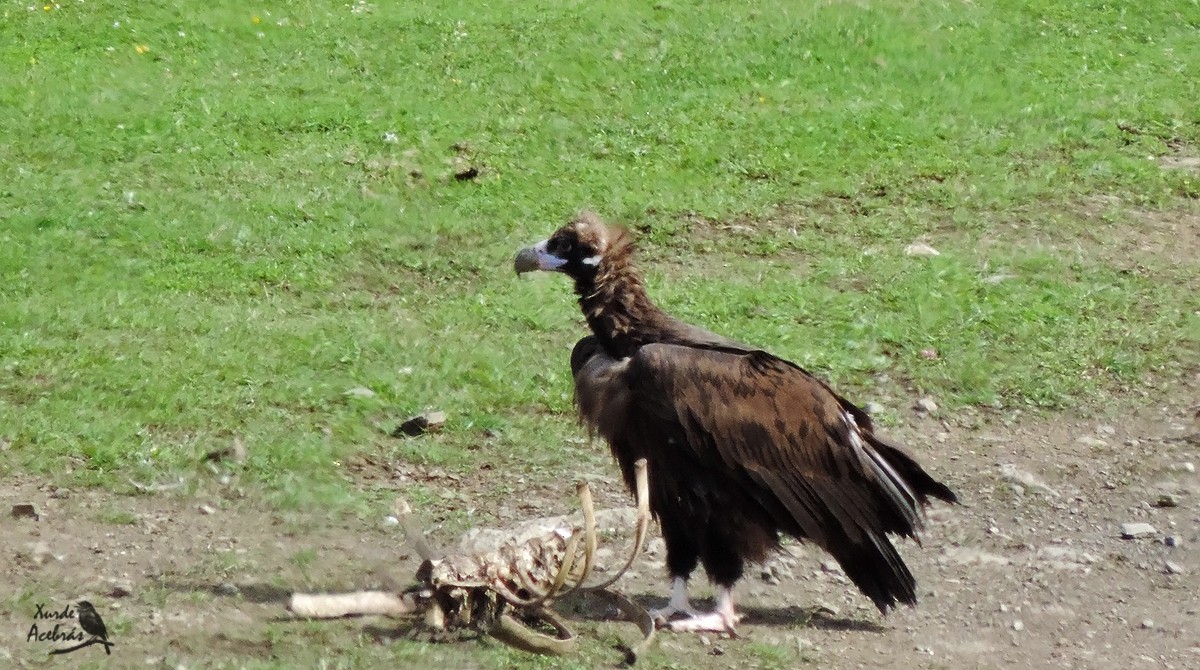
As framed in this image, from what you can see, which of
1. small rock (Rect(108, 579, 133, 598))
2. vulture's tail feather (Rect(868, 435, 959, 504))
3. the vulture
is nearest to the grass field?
small rock (Rect(108, 579, 133, 598))

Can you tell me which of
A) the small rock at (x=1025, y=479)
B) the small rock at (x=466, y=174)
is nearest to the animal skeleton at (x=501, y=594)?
the small rock at (x=1025, y=479)

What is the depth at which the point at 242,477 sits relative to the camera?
662cm

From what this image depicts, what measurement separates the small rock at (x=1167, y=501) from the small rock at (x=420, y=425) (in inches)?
136

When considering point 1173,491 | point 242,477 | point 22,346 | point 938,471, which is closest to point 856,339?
point 938,471

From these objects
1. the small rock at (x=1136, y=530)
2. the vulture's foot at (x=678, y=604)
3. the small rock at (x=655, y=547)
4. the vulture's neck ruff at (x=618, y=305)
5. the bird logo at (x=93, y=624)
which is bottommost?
the small rock at (x=1136, y=530)

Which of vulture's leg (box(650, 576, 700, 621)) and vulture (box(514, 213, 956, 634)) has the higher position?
vulture (box(514, 213, 956, 634))

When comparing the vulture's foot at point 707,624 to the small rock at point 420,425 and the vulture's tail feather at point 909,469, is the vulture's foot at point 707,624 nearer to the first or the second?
the vulture's tail feather at point 909,469

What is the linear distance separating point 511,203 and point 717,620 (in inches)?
204

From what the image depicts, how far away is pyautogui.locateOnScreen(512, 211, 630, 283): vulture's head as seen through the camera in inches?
238

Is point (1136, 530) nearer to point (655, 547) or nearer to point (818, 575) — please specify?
point (818, 575)

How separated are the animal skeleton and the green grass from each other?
1.22 metres

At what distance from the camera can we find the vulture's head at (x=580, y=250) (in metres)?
6.05

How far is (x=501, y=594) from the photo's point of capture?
527 centimetres

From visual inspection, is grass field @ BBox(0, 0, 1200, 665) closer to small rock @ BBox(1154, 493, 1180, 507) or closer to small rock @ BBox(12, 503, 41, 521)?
small rock @ BBox(12, 503, 41, 521)
